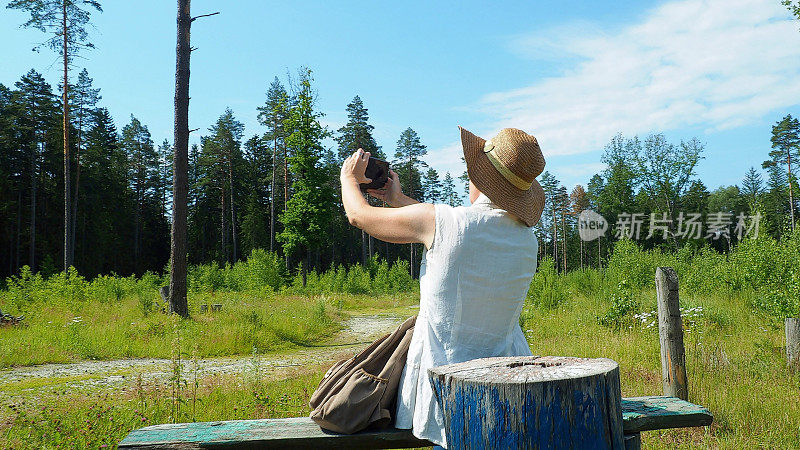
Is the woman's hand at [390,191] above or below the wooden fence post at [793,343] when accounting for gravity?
above

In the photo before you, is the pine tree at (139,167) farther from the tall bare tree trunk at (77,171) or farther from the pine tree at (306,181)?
the pine tree at (306,181)

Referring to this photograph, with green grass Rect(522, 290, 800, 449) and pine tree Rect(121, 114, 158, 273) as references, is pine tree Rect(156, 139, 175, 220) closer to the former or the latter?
pine tree Rect(121, 114, 158, 273)

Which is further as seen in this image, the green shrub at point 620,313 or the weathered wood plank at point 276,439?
the green shrub at point 620,313

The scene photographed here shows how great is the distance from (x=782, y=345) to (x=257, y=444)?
8504mm

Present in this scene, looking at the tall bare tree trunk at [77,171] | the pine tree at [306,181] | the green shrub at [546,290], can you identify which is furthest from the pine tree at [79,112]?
the green shrub at [546,290]

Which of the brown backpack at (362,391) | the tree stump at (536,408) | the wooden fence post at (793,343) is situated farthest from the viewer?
the wooden fence post at (793,343)

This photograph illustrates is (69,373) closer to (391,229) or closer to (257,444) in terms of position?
(257,444)

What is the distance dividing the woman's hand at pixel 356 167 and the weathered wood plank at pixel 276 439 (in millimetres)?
1134

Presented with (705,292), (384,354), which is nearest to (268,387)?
(384,354)

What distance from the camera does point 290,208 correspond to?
2377 centimetres

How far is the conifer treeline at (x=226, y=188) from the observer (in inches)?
980

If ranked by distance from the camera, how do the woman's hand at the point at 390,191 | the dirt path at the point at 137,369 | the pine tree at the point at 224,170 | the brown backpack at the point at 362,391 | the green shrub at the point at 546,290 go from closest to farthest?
the brown backpack at the point at 362,391, the woman's hand at the point at 390,191, the dirt path at the point at 137,369, the green shrub at the point at 546,290, the pine tree at the point at 224,170

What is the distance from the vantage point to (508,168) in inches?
82.3

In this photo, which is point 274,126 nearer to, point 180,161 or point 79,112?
point 79,112
